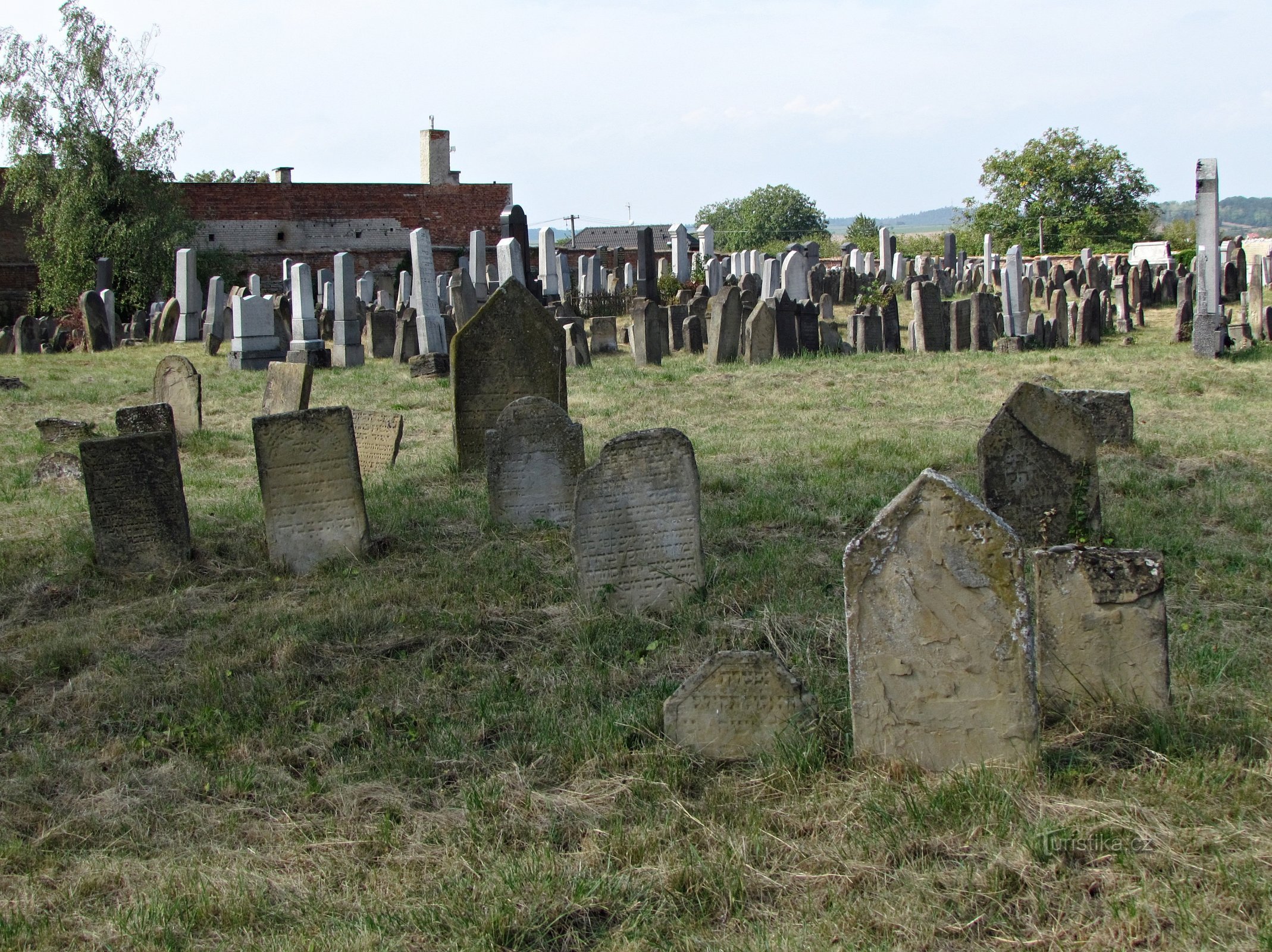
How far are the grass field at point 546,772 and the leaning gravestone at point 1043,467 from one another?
1.28 ft

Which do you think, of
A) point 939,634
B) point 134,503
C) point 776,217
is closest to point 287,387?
point 134,503

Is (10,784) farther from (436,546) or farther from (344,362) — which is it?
(344,362)

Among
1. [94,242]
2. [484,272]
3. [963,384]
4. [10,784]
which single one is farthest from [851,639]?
[94,242]

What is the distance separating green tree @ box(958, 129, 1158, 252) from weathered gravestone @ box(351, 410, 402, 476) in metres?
49.8

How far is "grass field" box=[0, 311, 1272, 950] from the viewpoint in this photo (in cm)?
308

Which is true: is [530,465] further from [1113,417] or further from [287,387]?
[1113,417]

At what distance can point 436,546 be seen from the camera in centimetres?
700

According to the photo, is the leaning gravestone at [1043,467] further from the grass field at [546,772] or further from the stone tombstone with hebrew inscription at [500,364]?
the stone tombstone with hebrew inscription at [500,364]

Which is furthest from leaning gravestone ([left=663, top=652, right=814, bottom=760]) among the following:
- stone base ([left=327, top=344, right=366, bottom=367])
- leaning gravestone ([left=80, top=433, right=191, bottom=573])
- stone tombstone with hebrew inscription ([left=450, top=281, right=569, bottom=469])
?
stone base ([left=327, top=344, right=366, bottom=367])

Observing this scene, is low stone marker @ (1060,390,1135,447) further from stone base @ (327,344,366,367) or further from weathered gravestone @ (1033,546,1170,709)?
stone base @ (327,344,366,367)

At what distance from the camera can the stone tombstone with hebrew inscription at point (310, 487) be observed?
6641 mm

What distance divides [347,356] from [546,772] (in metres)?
15.9

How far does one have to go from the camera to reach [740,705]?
402cm

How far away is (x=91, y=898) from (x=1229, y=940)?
3.08 metres
